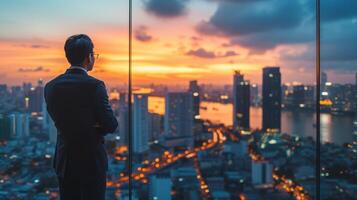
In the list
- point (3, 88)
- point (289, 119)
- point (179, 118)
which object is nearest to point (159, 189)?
point (3, 88)

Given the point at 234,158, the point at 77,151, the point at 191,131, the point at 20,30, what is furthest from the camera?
the point at 191,131

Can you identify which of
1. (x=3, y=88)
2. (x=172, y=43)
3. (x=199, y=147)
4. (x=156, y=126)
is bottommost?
(x=199, y=147)

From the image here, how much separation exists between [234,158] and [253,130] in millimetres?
1616

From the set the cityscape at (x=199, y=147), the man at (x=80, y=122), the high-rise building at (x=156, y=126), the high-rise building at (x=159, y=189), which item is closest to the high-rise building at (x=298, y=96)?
the cityscape at (x=199, y=147)

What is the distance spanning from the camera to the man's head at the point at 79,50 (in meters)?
1.27

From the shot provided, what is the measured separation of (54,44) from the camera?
133 inches

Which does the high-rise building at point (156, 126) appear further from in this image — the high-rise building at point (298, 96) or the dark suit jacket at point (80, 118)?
the dark suit jacket at point (80, 118)

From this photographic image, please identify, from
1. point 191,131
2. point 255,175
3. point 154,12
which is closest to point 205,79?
point 191,131

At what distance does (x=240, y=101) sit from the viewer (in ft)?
24.4

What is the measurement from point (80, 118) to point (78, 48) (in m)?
0.23

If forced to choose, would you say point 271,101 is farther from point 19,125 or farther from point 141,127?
point 19,125

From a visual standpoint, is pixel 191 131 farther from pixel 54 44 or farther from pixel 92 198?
pixel 92 198

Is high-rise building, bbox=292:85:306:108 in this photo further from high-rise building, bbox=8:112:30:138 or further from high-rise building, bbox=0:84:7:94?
high-rise building, bbox=0:84:7:94

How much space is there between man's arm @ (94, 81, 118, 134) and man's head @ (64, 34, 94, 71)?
0.11m
